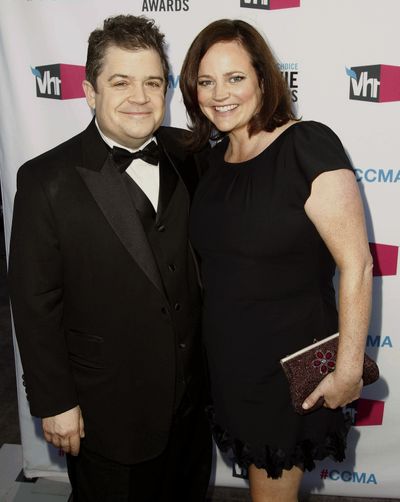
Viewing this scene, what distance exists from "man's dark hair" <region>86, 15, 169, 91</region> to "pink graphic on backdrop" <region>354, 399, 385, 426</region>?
229 cm

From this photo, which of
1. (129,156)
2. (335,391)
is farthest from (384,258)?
(129,156)

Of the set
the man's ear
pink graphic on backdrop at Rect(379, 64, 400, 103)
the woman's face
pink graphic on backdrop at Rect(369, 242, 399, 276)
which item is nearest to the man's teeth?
the woman's face

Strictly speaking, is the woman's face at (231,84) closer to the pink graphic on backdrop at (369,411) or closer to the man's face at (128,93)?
the man's face at (128,93)

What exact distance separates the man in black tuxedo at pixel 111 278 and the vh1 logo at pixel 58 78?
0.81m

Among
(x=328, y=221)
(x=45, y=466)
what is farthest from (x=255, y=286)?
(x=45, y=466)

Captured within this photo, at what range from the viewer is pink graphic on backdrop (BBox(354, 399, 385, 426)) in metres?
2.99

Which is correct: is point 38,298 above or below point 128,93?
below

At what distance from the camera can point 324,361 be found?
5.87 ft

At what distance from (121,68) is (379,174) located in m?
1.48

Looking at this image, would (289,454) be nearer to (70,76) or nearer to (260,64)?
(260,64)

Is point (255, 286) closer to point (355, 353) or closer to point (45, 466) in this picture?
point (355, 353)

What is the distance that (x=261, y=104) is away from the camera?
197 centimetres

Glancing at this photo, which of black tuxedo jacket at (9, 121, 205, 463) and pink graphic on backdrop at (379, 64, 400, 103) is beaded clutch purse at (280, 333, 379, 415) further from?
pink graphic on backdrop at (379, 64, 400, 103)

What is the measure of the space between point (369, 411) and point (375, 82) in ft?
6.10
